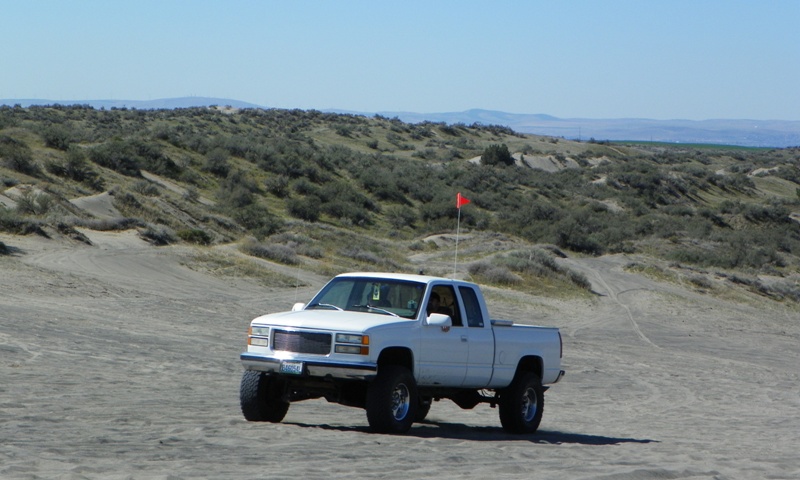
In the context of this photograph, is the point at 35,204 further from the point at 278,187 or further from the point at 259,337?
the point at 259,337

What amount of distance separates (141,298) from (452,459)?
17.2 metres

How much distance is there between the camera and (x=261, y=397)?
434 inches

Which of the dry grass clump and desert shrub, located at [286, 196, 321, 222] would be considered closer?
the dry grass clump

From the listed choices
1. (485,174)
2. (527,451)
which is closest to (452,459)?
(527,451)

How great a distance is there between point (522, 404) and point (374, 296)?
7.78ft

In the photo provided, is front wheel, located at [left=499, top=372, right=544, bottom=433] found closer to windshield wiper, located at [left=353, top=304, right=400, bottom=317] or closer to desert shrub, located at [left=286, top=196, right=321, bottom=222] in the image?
windshield wiper, located at [left=353, top=304, right=400, bottom=317]

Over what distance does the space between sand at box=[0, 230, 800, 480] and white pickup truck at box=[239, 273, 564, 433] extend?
0.34 m

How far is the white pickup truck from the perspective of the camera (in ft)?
34.3

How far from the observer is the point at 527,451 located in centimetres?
1036

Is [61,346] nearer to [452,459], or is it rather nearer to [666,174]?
[452,459]

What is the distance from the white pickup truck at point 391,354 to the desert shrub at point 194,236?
24.8 m

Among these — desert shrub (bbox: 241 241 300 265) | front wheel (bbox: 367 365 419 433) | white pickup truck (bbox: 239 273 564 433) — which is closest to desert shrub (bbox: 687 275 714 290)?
desert shrub (bbox: 241 241 300 265)

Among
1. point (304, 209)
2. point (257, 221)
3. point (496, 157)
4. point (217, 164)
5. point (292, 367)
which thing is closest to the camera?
point (292, 367)

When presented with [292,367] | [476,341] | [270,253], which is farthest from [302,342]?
[270,253]
